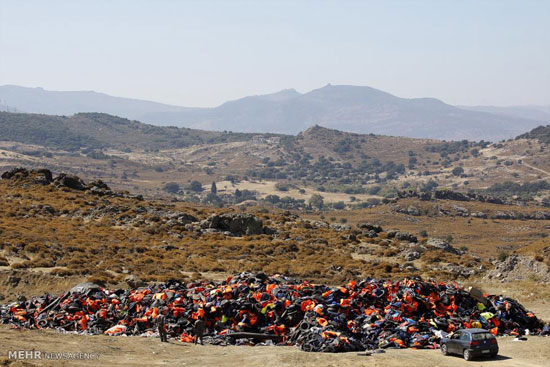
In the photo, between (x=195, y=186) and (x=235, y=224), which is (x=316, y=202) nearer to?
(x=195, y=186)

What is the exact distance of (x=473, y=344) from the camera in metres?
16.9

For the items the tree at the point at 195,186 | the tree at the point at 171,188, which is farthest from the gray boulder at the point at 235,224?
the tree at the point at 195,186

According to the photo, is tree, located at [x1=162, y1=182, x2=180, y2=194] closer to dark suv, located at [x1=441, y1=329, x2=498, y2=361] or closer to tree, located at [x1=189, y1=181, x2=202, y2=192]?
tree, located at [x1=189, y1=181, x2=202, y2=192]

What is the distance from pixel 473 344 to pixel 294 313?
637 cm

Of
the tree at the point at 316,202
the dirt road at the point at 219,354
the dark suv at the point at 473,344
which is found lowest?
the tree at the point at 316,202

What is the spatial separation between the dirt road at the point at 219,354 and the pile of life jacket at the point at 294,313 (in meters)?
1.23

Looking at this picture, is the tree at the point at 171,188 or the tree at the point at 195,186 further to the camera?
the tree at the point at 195,186

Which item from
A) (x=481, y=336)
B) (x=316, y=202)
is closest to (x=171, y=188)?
(x=316, y=202)

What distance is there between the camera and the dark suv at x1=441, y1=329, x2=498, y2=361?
55.4ft

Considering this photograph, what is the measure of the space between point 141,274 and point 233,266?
645 centimetres

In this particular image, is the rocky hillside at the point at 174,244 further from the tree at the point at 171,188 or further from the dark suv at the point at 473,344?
the tree at the point at 171,188

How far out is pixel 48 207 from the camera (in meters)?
49.8

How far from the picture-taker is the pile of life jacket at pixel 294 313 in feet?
65.1

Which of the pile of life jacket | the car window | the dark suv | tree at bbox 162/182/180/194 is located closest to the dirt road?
the dark suv
